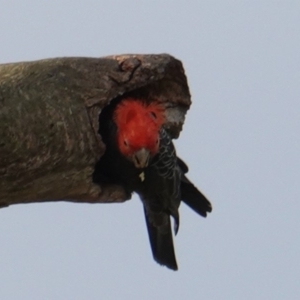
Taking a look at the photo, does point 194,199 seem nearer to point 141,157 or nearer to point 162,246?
point 162,246

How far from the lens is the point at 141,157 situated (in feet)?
19.2

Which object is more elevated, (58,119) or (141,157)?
(58,119)

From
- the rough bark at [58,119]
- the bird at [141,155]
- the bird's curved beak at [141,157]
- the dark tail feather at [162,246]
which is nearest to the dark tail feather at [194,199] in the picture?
the bird at [141,155]

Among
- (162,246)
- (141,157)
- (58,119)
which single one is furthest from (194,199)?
(58,119)

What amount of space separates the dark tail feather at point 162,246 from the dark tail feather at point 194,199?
31cm

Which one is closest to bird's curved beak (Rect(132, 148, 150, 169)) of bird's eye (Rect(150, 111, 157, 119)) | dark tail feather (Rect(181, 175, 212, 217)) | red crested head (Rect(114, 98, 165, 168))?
red crested head (Rect(114, 98, 165, 168))

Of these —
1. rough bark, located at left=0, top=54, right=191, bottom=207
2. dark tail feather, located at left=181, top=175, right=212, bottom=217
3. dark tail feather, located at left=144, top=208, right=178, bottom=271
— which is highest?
rough bark, located at left=0, top=54, right=191, bottom=207

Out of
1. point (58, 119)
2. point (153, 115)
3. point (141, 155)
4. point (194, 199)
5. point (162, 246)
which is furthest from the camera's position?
point (162, 246)

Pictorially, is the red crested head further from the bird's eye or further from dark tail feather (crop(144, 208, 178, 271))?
dark tail feather (crop(144, 208, 178, 271))

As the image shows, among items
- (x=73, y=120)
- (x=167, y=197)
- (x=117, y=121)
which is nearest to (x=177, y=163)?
(x=167, y=197)

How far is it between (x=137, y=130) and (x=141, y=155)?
0.17m

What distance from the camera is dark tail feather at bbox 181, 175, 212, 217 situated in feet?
22.0

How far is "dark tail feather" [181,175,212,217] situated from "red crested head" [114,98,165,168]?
85cm

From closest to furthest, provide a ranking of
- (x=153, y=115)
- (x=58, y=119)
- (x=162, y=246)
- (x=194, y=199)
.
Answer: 1. (x=58, y=119)
2. (x=153, y=115)
3. (x=194, y=199)
4. (x=162, y=246)
